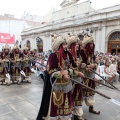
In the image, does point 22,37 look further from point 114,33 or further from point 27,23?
point 114,33

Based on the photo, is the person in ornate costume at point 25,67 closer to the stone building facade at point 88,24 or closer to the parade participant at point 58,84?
the parade participant at point 58,84

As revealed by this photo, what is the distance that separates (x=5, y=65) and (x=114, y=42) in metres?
11.2

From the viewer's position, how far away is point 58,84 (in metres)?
2.70

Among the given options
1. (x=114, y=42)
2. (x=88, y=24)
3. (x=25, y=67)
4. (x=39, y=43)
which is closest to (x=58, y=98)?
(x=25, y=67)

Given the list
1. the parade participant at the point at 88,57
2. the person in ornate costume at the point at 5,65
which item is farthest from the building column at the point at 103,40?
the parade participant at the point at 88,57

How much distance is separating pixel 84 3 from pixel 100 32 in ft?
15.9

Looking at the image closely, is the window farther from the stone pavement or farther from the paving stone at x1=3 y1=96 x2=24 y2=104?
the paving stone at x1=3 y1=96 x2=24 y2=104

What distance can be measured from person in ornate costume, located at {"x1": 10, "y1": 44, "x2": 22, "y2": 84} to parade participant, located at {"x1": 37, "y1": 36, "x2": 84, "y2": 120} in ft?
13.1

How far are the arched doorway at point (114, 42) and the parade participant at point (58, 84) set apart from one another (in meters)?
13.0

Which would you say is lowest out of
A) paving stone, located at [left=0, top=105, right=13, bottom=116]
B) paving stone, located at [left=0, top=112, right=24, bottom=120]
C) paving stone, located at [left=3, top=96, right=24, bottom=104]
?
A: paving stone, located at [left=0, top=112, right=24, bottom=120]

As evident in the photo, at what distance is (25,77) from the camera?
7.00 metres

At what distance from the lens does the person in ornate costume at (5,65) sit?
21.0 feet

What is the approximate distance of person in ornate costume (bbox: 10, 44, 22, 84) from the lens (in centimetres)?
647

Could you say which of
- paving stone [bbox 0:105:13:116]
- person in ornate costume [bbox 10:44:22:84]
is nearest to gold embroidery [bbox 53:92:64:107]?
paving stone [bbox 0:105:13:116]
